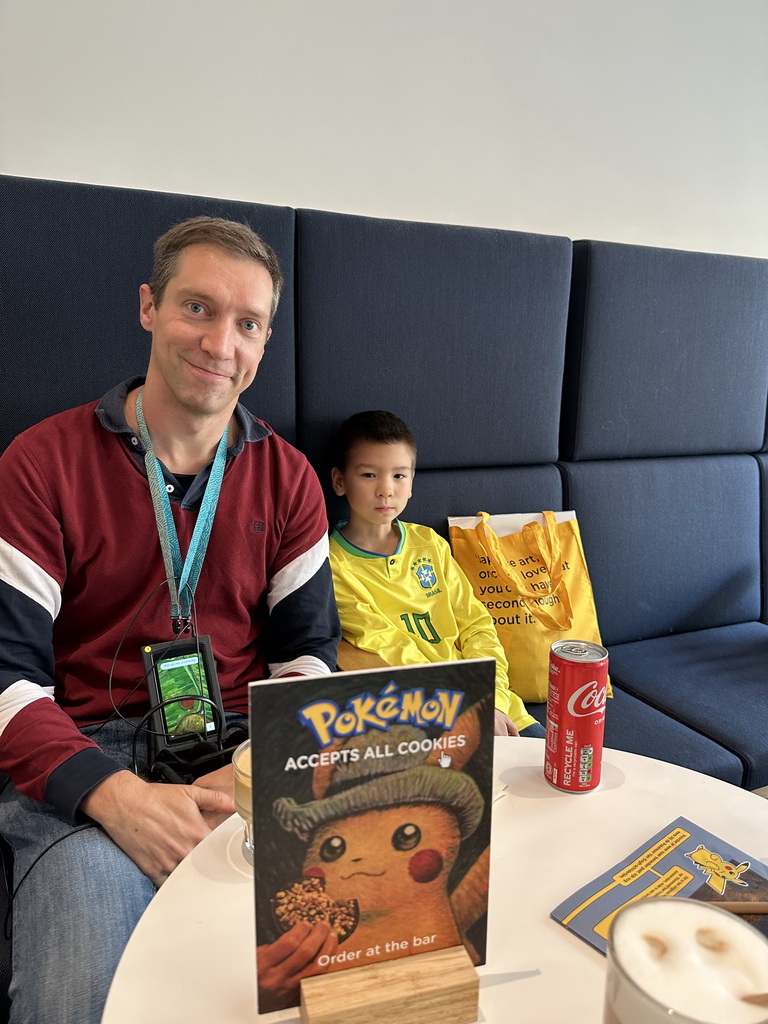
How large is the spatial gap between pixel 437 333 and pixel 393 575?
0.61 metres

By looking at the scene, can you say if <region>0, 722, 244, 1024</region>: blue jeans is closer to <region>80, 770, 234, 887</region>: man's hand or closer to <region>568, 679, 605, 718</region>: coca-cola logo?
<region>80, 770, 234, 887</region>: man's hand

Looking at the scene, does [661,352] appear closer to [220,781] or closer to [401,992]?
[220,781]

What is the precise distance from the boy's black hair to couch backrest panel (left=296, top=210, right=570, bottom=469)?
0.22 feet

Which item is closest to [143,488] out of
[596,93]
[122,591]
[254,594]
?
[122,591]

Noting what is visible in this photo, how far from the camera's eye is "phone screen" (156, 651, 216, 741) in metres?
1.22

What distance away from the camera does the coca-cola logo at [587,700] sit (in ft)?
2.95

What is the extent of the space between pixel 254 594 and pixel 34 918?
0.62 meters

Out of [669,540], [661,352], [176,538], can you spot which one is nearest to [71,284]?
[176,538]

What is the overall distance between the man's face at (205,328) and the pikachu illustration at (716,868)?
97 cm

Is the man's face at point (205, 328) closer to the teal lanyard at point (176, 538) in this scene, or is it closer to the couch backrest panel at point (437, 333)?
the teal lanyard at point (176, 538)

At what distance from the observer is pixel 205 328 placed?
4.33 ft

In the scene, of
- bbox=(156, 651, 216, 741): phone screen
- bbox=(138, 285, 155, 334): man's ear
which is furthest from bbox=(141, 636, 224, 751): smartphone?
bbox=(138, 285, 155, 334): man's ear

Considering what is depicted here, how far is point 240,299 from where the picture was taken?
132cm

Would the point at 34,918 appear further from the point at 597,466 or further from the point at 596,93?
the point at 596,93
